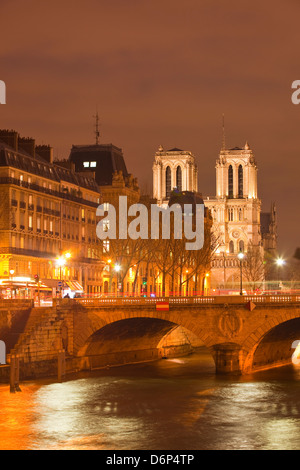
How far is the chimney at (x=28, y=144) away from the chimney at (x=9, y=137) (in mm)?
4263

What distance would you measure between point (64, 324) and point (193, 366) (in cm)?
1410

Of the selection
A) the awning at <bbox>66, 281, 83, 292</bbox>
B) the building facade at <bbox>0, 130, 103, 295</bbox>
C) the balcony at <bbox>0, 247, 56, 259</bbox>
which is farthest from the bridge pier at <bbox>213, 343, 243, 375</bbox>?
the awning at <bbox>66, 281, 83, 292</bbox>

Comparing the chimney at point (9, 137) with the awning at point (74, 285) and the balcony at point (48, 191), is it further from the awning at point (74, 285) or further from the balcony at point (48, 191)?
the awning at point (74, 285)

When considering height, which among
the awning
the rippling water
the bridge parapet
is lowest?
the rippling water

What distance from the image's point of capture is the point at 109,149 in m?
143

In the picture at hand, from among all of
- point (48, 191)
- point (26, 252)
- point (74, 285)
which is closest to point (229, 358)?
point (26, 252)


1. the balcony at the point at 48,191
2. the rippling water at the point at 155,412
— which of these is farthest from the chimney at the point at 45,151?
the rippling water at the point at 155,412

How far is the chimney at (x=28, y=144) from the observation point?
366 feet

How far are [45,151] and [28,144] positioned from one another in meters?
5.33

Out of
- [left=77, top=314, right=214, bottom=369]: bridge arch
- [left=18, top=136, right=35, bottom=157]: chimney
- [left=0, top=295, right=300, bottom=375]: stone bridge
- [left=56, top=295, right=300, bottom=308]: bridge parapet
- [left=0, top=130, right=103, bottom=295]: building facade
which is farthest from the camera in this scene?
[left=18, top=136, right=35, bottom=157]: chimney

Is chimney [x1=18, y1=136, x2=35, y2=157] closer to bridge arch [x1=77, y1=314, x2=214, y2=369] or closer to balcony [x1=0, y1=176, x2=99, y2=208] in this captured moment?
balcony [x1=0, y1=176, x2=99, y2=208]

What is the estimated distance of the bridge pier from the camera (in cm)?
7744

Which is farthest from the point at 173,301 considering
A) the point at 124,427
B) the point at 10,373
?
the point at 124,427
